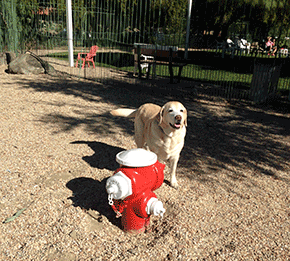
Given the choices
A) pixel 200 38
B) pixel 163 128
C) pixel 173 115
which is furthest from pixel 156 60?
pixel 173 115

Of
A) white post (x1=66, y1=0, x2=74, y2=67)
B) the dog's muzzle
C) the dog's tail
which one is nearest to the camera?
the dog's muzzle

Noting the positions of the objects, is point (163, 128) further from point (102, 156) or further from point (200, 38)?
point (200, 38)

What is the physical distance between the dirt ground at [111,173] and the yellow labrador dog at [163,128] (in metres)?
0.56

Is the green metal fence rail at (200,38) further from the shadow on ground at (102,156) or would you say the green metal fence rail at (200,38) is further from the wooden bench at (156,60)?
the shadow on ground at (102,156)

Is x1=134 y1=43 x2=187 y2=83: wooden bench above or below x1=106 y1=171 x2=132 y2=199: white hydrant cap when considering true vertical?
above

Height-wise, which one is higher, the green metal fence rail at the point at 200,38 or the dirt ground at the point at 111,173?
the green metal fence rail at the point at 200,38

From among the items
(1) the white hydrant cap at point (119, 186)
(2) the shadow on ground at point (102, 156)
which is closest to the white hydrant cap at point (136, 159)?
(1) the white hydrant cap at point (119, 186)

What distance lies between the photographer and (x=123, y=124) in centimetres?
612

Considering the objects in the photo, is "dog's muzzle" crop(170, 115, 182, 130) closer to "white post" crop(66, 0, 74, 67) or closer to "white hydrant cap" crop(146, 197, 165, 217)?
"white hydrant cap" crop(146, 197, 165, 217)

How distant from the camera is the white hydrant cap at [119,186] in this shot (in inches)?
103

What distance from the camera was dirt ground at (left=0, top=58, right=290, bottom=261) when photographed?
273cm

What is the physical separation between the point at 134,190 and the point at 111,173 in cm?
136

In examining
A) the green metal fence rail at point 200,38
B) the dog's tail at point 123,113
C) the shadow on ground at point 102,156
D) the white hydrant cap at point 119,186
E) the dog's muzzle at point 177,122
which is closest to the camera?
the white hydrant cap at point 119,186

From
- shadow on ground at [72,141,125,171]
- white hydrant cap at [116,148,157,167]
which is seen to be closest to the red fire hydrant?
white hydrant cap at [116,148,157,167]
